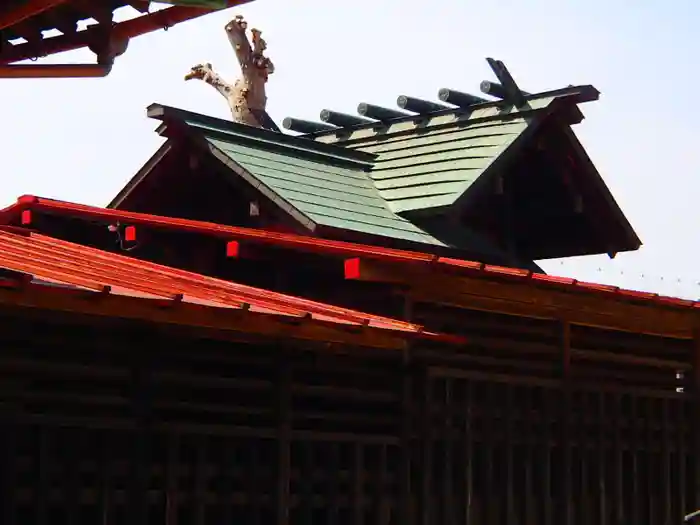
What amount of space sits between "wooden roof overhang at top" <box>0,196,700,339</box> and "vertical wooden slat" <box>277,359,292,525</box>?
1.01m

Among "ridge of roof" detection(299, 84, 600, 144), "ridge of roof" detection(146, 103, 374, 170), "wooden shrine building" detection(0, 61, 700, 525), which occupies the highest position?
"ridge of roof" detection(299, 84, 600, 144)

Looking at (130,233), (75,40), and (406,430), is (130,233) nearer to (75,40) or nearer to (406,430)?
(406,430)

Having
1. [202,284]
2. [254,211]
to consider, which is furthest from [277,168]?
[202,284]

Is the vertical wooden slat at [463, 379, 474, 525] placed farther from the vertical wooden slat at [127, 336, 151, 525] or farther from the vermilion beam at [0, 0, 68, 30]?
the vermilion beam at [0, 0, 68, 30]

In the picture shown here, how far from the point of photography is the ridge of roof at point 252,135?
1370 centimetres

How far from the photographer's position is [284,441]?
9.62m

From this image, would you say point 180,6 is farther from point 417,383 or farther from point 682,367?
point 682,367

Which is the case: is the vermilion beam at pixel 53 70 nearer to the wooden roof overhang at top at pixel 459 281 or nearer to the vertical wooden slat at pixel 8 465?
the vertical wooden slat at pixel 8 465

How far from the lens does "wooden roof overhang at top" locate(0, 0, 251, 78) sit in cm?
729

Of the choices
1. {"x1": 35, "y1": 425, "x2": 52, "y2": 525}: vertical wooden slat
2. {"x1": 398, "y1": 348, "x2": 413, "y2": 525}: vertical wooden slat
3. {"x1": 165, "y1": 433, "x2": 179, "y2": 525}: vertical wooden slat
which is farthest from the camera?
{"x1": 398, "y1": 348, "x2": 413, "y2": 525}: vertical wooden slat

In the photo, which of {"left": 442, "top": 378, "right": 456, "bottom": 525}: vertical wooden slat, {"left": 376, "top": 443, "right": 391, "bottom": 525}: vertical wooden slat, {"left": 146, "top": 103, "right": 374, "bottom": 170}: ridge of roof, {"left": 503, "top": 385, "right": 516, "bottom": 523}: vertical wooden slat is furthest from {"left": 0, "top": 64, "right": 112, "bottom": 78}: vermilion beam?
{"left": 146, "top": 103, "right": 374, "bottom": 170}: ridge of roof

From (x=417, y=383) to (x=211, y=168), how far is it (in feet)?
14.0

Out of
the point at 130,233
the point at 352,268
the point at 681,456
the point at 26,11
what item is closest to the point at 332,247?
the point at 352,268

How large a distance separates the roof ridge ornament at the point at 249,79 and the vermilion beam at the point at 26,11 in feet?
37.2
